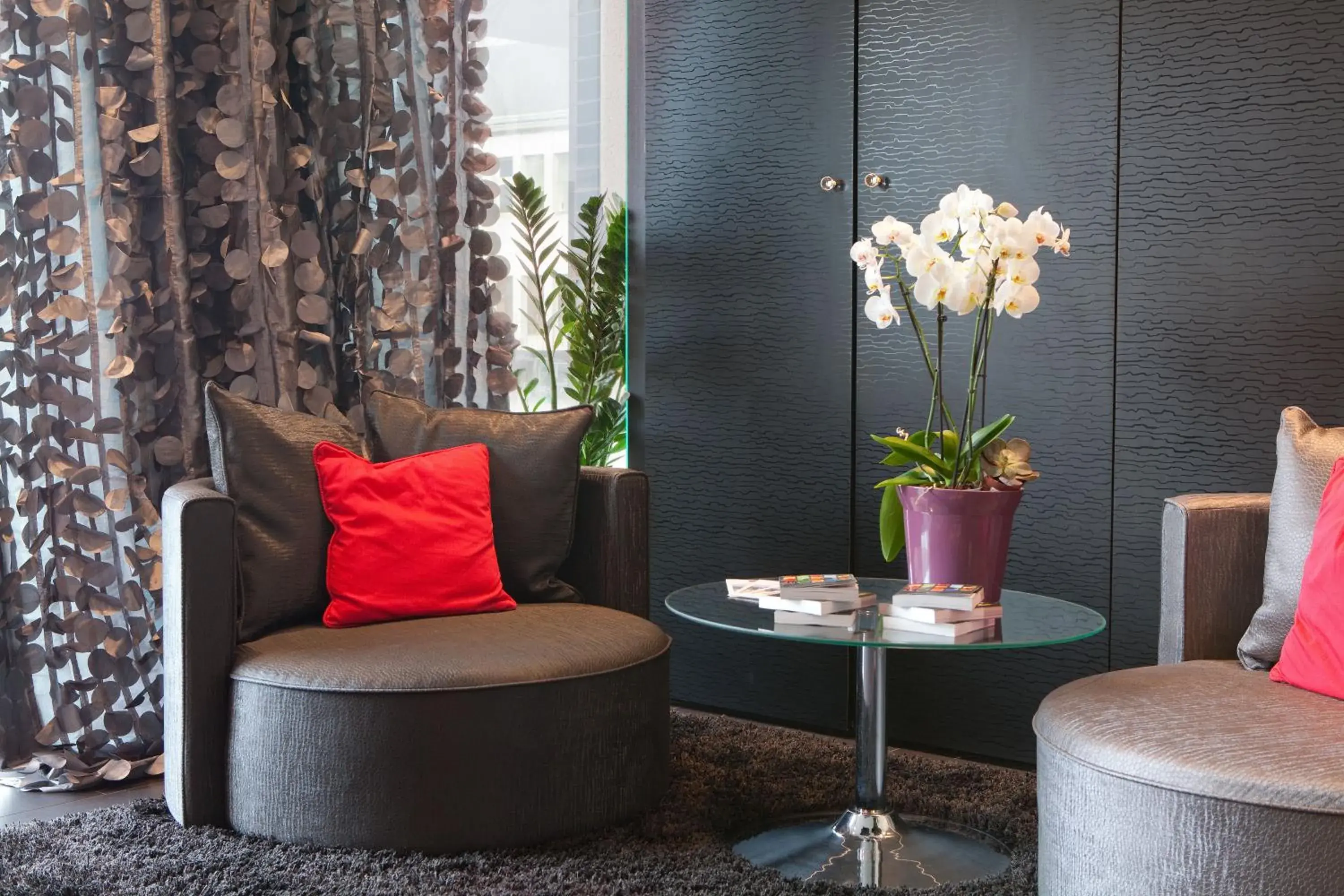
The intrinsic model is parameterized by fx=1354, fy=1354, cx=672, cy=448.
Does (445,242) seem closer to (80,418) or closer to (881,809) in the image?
(80,418)

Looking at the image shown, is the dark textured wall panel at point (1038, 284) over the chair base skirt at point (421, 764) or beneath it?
over

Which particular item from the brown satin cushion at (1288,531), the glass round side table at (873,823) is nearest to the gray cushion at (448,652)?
the glass round side table at (873,823)

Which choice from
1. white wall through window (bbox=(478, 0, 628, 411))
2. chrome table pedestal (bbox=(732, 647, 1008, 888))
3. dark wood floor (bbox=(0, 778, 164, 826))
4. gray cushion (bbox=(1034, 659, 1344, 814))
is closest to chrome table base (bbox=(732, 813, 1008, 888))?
chrome table pedestal (bbox=(732, 647, 1008, 888))

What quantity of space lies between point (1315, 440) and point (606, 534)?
1.38 meters

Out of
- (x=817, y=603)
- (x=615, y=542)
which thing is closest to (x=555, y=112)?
(x=615, y=542)

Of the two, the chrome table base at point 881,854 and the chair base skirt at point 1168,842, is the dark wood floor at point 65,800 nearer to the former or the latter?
the chrome table base at point 881,854

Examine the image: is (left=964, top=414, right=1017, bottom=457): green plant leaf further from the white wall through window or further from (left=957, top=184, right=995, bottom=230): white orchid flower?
the white wall through window

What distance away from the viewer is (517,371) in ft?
12.2

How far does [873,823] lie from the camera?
2377 mm

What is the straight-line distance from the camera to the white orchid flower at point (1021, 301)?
2.20 m

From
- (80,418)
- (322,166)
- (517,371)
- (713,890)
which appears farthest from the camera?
(517,371)

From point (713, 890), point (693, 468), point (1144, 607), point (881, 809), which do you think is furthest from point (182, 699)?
point (1144, 607)

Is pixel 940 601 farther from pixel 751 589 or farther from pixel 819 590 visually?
pixel 751 589

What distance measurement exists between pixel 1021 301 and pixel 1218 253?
775 millimetres
